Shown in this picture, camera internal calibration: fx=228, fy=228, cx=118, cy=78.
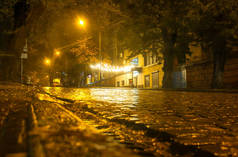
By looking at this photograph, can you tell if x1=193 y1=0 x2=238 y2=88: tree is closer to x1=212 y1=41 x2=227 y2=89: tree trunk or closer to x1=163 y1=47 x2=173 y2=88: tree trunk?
x1=212 y1=41 x2=227 y2=89: tree trunk

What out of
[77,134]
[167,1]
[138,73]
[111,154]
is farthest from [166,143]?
[138,73]

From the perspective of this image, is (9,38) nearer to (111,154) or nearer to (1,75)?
(1,75)

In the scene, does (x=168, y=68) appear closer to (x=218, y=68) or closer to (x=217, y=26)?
(x=218, y=68)

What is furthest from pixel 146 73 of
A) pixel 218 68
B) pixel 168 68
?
pixel 218 68

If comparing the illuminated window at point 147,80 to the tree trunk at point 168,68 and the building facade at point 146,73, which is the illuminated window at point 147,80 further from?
the tree trunk at point 168,68

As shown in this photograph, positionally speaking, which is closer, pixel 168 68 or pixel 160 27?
pixel 160 27

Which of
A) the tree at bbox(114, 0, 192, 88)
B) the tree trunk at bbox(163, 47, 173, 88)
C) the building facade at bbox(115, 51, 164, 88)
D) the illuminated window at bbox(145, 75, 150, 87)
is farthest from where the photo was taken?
the illuminated window at bbox(145, 75, 150, 87)

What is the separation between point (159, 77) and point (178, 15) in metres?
16.0

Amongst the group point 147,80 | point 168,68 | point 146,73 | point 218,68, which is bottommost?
point 147,80

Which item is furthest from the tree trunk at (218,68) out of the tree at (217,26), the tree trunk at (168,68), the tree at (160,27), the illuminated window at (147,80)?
the illuminated window at (147,80)

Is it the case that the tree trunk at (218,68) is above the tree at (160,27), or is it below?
below

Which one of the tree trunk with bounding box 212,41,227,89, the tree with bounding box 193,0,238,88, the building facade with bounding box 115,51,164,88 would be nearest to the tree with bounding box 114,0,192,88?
the tree with bounding box 193,0,238,88

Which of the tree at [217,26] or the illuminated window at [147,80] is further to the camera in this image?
the illuminated window at [147,80]

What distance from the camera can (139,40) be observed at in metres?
18.6
